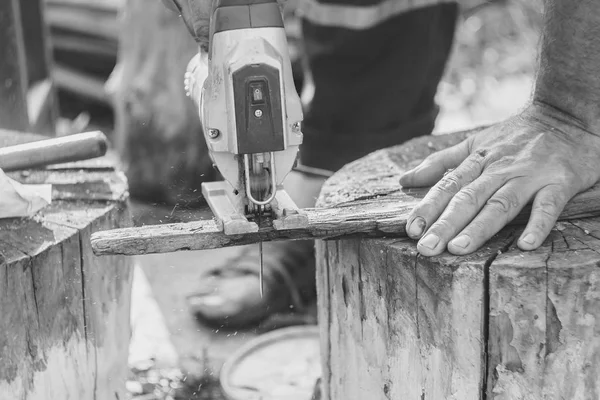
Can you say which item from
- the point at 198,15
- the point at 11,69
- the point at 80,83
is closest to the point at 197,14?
the point at 198,15

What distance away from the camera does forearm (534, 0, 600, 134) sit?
74.4 inches

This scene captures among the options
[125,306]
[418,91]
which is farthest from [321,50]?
[125,306]

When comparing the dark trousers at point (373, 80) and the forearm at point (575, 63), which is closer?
the forearm at point (575, 63)

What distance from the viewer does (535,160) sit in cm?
178

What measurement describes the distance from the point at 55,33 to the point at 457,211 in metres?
5.21

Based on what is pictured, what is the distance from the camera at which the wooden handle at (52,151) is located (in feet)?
6.74

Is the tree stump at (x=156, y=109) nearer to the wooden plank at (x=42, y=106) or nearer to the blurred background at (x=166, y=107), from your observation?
the blurred background at (x=166, y=107)

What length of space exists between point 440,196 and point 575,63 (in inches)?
19.8

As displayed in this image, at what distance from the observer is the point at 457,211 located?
1.70 meters

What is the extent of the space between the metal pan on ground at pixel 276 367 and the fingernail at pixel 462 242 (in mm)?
1249

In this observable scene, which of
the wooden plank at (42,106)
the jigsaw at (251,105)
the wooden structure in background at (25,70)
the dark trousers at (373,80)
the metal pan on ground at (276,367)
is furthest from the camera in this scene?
the wooden plank at (42,106)

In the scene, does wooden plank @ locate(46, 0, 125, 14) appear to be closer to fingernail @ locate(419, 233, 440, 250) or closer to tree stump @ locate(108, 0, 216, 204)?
tree stump @ locate(108, 0, 216, 204)

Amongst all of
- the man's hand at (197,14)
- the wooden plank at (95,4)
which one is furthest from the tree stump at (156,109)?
the man's hand at (197,14)

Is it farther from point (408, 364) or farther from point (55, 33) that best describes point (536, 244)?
point (55, 33)
